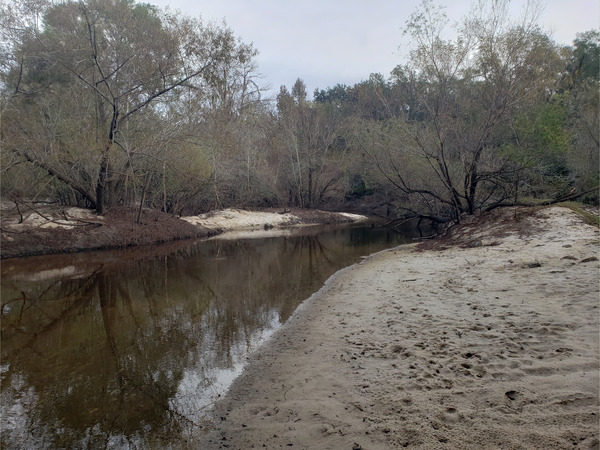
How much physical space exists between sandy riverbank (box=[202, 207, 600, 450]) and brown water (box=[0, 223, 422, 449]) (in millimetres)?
614

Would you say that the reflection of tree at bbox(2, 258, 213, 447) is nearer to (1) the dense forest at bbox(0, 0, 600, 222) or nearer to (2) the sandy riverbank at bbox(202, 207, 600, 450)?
(2) the sandy riverbank at bbox(202, 207, 600, 450)

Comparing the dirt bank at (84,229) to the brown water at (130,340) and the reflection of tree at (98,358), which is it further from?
the reflection of tree at (98,358)

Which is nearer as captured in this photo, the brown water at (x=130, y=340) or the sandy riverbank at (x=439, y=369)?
the sandy riverbank at (x=439, y=369)

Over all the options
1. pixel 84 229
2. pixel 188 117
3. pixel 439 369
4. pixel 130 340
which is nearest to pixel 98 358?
pixel 130 340

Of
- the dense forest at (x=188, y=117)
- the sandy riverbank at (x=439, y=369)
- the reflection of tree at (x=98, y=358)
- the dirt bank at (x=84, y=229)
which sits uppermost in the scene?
the dense forest at (x=188, y=117)

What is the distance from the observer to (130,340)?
6426mm

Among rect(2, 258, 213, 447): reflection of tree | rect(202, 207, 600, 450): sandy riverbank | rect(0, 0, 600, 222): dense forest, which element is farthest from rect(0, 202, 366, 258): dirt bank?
rect(202, 207, 600, 450): sandy riverbank

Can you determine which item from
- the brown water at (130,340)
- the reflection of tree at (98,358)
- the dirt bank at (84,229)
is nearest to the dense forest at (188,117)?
the dirt bank at (84,229)

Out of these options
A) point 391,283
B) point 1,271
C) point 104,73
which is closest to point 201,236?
point 104,73

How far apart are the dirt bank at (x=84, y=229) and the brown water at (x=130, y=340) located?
2.08 m

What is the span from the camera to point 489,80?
14.6 metres

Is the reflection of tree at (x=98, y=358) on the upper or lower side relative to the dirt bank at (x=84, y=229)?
lower

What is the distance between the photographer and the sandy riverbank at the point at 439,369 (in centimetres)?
310

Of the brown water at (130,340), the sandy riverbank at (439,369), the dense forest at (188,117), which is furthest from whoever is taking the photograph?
the dense forest at (188,117)
